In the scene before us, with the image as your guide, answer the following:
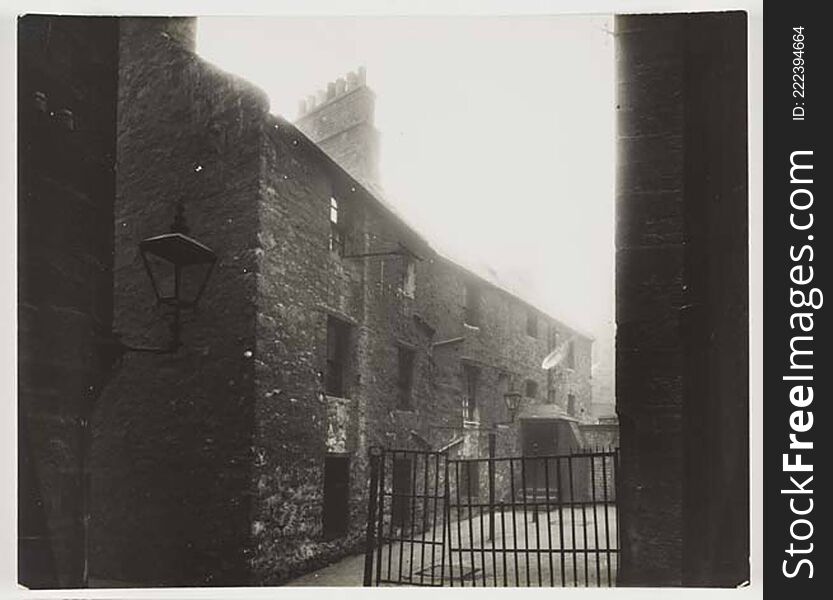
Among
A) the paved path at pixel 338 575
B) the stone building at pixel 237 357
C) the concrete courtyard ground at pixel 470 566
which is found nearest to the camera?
the concrete courtyard ground at pixel 470 566

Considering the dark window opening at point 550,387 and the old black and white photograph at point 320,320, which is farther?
the dark window opening at point 550,387

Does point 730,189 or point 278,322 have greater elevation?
point 730,189

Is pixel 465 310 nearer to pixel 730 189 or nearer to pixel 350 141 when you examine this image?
pixel 350 141

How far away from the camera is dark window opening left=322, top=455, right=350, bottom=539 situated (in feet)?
29.5

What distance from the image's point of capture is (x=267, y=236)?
8.00m

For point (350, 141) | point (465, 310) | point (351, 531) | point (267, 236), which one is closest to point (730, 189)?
point (267, 236)

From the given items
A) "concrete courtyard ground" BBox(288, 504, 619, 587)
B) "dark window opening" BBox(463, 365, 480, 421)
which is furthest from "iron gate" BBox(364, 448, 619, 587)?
"dark window opening" BBox(463, 365, 480, 421)

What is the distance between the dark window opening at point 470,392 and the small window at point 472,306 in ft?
2.49

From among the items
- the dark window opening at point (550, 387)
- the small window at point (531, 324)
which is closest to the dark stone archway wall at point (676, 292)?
the small window at point (531, 324)

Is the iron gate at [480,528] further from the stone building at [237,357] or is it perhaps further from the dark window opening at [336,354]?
the dark window opening at [336,354]

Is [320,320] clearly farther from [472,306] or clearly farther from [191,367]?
[472,306]

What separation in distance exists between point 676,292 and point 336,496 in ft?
20.1

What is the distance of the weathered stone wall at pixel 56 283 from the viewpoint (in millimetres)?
3410

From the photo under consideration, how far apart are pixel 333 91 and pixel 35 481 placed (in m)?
7.69
